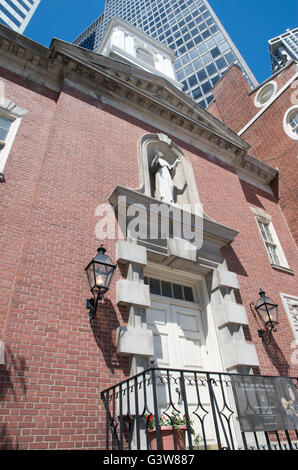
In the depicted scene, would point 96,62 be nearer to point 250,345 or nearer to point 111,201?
point 111,201

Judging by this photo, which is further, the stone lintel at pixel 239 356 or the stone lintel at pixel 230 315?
the stone lintel at pixel 230 315

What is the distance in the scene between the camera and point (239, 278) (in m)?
7.88

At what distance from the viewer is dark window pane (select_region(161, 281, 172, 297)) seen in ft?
22.6

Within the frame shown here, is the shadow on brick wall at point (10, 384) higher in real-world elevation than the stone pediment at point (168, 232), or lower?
lower

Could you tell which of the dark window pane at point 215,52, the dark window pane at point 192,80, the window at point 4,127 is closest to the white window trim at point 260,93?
the window at point 4,127

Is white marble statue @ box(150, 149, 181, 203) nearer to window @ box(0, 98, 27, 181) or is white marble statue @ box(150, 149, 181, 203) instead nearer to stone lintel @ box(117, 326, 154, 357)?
window @ box(0, 98, 27, 181)

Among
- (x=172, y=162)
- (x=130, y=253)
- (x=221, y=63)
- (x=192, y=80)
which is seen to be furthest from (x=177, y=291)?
(x=192, y=80)

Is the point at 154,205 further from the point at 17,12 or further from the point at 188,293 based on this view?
the point at 17,12

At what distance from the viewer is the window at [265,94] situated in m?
15.2

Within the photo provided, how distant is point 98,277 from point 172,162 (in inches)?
232

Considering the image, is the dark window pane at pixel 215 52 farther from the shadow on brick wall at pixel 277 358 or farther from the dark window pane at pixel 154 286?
the shadow on brick wall at pixel 277 358

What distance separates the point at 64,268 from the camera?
5238mm

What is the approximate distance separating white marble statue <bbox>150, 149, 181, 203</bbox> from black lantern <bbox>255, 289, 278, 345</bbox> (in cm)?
352

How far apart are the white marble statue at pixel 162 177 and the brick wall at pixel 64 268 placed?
78 cm
